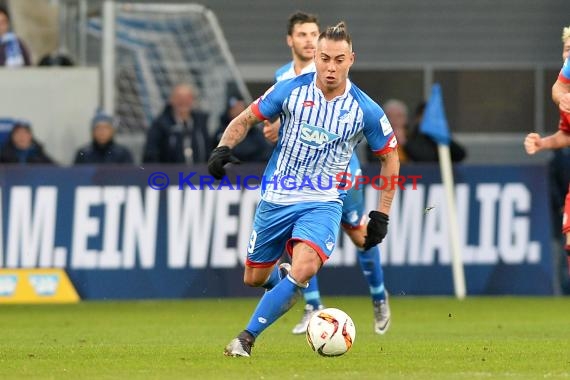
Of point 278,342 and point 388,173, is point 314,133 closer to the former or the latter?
point 388,173

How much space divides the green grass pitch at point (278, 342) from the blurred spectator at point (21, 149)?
6.02ft

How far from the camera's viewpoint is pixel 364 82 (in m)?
22.7

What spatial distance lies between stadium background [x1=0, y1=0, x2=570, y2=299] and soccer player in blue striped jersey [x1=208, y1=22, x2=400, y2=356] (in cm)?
646

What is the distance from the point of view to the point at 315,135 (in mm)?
10164

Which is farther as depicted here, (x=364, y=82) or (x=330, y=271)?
(x=364, y=82)

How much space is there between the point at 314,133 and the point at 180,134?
317 inches

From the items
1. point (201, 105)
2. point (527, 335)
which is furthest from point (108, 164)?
point (527, 335)

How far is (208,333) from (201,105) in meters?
8.45

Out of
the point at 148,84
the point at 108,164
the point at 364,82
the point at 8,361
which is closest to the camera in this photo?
the point at 8,361

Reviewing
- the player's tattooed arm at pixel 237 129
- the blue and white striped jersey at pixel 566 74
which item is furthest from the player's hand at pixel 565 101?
the player's tattooed arm at pixel 237 129

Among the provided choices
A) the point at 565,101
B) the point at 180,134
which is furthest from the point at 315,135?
the point at 180,134

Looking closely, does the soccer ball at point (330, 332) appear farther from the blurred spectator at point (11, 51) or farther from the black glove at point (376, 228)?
the blurred spectator at point (11, 51)

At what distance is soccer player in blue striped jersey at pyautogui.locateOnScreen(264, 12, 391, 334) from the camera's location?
40.2 ft

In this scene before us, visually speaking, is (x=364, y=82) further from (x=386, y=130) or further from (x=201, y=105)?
(x=386, y=130)
